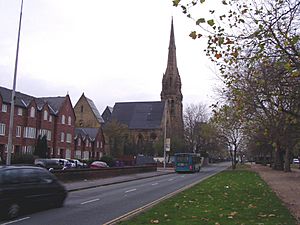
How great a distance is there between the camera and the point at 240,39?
12484 millimetres

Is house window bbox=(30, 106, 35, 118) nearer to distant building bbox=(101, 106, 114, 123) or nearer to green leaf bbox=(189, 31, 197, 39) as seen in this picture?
green leaf bbox=(189, 31, 197, 39)

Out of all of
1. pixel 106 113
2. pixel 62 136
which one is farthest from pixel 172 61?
pixel 62 136

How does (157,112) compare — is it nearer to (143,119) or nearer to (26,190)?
(143,119)

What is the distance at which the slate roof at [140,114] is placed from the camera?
11262 centimetres

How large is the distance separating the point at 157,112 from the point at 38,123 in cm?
5323

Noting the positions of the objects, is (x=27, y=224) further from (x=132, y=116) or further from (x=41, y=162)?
(x=132, y=116)

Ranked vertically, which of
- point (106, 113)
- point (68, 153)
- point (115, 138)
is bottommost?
point (68, 153)

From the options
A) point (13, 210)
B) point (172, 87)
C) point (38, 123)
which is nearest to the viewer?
point (13, 210)

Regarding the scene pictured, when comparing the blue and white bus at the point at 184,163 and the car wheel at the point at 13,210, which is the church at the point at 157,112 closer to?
the blue and white bus at the point at 184,163

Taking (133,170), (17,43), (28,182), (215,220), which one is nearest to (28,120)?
(133,170)

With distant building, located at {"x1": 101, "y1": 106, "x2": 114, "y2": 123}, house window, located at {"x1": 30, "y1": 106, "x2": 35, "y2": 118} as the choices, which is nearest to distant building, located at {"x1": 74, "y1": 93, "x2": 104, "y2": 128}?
distant building, located at {"x1": 101, "y1": 106, "x2": 114, "y2": 123}

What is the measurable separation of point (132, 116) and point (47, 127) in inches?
2033

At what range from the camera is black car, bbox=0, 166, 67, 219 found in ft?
39.5

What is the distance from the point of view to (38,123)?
64.8 metres
